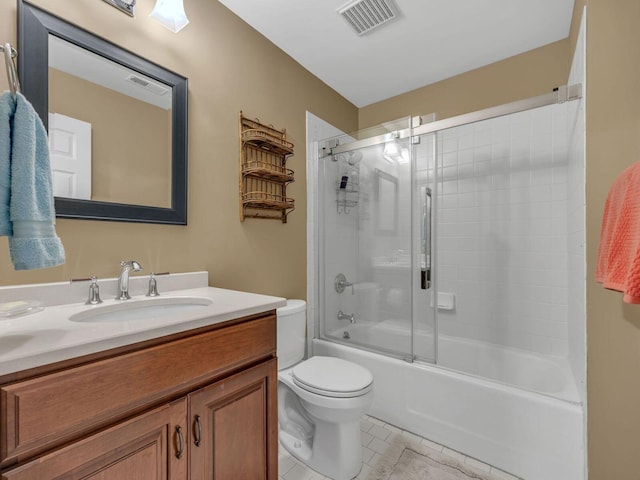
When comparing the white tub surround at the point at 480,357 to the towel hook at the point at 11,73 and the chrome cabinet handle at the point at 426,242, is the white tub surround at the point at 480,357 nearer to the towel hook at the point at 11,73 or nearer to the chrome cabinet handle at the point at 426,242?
the chrome cabinet handle at the point at 426,242

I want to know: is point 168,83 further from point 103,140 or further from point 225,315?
point 225,315

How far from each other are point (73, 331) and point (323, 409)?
1.10m

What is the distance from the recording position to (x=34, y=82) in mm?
1025

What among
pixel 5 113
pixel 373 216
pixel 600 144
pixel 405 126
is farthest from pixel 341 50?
pixel 5 113

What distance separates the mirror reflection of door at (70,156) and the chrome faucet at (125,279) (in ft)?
0.98

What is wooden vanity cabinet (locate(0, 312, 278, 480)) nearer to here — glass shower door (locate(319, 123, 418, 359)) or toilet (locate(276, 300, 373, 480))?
toilet (locate(276, 300, 373, 480))

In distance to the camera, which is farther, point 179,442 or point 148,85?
point 148,85

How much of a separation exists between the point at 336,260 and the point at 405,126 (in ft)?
3.54

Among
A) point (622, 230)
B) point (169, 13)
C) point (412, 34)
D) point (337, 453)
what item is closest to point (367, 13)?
point (412, 34)

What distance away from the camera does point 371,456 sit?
1.58 meters

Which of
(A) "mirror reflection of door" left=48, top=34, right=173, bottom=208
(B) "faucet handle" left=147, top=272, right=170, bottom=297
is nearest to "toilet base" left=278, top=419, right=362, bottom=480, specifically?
(B) "faucet handle" left=147, top=272, right=170, bottom=297

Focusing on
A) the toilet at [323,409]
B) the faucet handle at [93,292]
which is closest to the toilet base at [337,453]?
the toilet at [323,409]

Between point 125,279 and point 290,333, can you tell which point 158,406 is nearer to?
point 125,279

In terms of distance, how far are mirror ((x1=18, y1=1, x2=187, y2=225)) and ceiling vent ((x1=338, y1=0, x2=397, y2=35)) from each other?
101 centimetres
